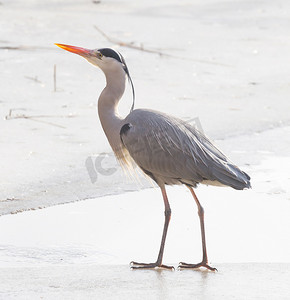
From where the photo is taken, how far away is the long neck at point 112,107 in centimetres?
541

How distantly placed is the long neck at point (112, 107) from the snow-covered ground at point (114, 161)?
52 cm

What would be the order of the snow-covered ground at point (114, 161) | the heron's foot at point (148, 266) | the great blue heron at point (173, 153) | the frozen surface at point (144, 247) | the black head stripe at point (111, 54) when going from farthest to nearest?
the black head stripe at point (111, 54) < the great blue heron at point (173, 153) < the heron's foot at point (148, 266) < the snow-covered ground at point (114, 161) < the frozen surface at point (144, 247)

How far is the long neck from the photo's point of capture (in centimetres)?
541

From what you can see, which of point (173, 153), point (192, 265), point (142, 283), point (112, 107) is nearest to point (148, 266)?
point (192, 265)

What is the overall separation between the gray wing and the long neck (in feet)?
0.69

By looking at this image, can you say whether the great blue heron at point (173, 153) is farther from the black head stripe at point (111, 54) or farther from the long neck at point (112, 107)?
the black head stripe at point (111, 54)

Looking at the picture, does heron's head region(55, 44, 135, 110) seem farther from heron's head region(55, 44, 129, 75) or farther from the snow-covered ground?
the snow-covered ground

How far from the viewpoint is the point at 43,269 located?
4273mm

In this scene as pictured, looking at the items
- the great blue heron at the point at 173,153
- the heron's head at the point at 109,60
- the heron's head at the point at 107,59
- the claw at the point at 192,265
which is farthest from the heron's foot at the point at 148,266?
the heron's head at the point at 107,59

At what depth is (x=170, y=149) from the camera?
16.7ft

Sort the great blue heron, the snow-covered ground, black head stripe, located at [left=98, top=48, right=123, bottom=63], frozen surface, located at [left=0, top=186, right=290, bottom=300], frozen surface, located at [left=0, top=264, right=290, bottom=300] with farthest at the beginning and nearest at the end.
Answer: black head stripe, located at [left=98, top=48, right=123, bottom=63], the great blue heron, the snow-covered ground, frozen surface, located at [left=0, top=186, right=290, bottom=300], frozen surface, located at [left=0, top=264, right=290, bottom=300]

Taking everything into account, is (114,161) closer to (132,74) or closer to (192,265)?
(192,265)

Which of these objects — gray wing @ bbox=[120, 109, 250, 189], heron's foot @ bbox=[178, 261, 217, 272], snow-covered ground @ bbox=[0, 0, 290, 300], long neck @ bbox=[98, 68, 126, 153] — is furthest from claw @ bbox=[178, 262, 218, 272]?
long neck @ bbox=[98, 68, 126, 153]

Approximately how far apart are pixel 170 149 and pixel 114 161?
1.78 meters
